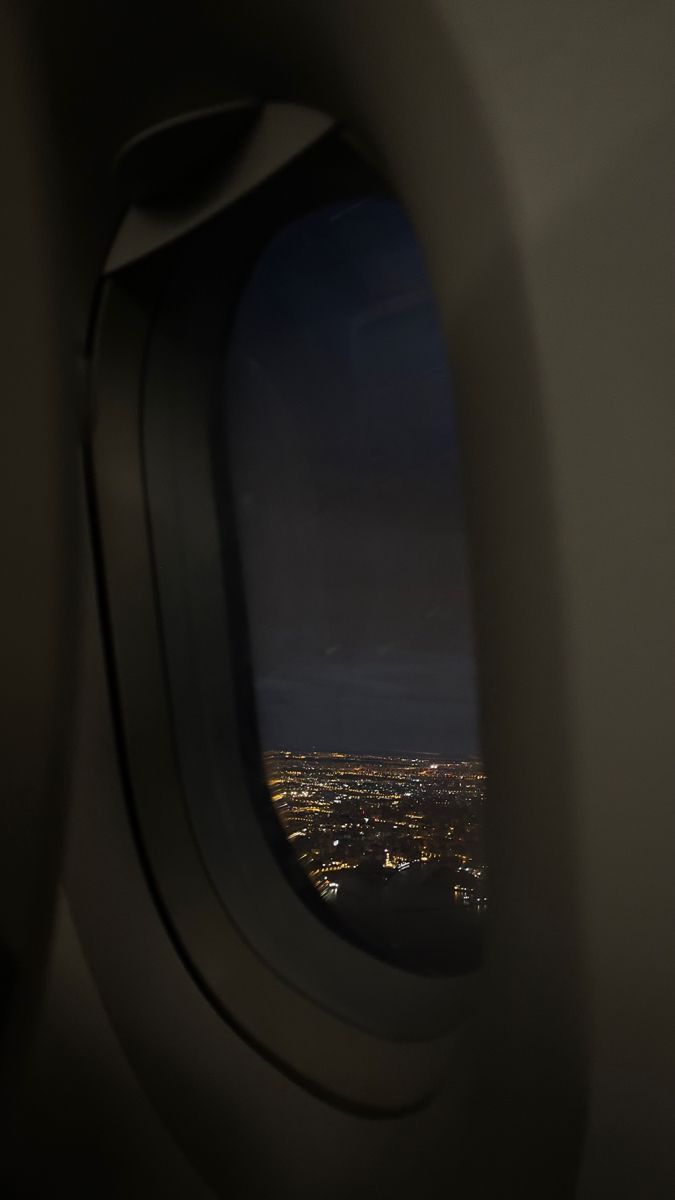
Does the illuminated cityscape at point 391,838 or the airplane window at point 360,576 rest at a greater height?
the airplane window at point 360,576

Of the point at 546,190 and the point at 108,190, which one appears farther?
the point at 108,190

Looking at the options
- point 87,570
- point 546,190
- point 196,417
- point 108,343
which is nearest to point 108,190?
point 108,343

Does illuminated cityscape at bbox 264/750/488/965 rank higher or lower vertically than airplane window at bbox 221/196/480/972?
lower

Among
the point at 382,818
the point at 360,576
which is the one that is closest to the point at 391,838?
the point at 382,818

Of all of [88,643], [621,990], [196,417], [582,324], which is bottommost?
[621,990]

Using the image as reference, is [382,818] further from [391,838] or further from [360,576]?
[360,576]

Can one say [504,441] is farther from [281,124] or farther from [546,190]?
[281,124]
